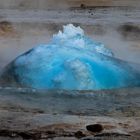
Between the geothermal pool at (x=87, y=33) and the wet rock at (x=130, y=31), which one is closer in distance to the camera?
the geothermal pool at (x=87, y=33)

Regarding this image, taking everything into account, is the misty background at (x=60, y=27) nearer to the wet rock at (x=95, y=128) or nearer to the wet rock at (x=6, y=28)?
the wet rock at (x=6, y=28)

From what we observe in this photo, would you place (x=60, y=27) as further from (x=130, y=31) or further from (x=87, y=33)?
(x=130, y=31)

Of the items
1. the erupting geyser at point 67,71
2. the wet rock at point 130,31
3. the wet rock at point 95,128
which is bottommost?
the wet rock at point 95,128

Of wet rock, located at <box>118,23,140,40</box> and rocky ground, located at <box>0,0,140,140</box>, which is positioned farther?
wet rock, located at <box>118,23,140,40</box>

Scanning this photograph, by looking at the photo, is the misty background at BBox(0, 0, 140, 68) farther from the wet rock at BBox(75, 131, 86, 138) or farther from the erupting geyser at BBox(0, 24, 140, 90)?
the wet rock at BBox(75, 131, 86, 138)

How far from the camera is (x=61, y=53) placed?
701cm

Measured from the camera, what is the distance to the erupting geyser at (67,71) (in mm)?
6691

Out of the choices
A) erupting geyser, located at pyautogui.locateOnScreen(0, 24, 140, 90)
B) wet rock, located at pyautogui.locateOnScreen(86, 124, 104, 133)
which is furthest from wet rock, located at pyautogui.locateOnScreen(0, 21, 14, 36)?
wet rock, located at pyautogui.locateOnScreen(86, 124, 104, 133)

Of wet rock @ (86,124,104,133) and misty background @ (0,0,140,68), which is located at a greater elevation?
misty background @ (0,0,140,68)

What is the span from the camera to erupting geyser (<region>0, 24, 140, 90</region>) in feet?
22.0

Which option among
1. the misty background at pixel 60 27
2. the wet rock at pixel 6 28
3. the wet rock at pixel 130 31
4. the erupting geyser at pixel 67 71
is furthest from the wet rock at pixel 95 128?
the wet rock at pixel 6 28

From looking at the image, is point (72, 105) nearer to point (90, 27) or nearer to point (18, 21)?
point (90, 27)

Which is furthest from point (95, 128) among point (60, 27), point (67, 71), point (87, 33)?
point (60, 27)

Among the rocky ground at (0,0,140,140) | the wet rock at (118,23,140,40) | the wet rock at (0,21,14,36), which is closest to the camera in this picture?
the rocky ground at (0,0,140,140)
